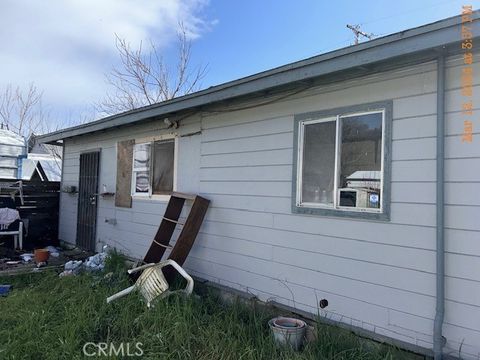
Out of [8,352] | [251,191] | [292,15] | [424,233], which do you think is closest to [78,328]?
[8,352]

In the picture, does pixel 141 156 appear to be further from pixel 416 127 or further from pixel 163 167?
pixel 416 127

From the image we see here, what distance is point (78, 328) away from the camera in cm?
355

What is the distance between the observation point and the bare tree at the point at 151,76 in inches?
586

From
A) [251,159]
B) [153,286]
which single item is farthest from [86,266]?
[251,159]

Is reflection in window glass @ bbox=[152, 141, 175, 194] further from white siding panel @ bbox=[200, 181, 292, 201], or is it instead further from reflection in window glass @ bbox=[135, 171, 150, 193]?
white siding panel @ bbox=[200, 181, 292, 201]

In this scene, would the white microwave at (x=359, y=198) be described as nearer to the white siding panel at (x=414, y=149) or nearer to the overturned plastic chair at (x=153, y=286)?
the white siding panel at (x=414, y=149)

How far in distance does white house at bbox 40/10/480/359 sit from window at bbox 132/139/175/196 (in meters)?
0.42

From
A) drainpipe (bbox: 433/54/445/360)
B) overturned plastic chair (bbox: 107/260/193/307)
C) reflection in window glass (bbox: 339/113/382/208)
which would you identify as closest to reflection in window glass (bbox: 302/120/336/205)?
reflection in window glass (bbox: 339/113/382/208)

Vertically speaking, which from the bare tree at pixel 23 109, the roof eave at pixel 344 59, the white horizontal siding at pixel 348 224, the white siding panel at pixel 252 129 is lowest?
the white horizontal siding at pixel 348 224

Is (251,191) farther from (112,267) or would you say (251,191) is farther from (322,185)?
(112,267)

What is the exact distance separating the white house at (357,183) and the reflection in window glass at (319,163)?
0.04ft

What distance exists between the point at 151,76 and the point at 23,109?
30.3 ft

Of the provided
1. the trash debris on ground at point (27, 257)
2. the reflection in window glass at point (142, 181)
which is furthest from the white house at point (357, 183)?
the trash debris on ground at point (27, 257)

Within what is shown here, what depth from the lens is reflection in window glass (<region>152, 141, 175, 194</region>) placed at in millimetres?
5691
